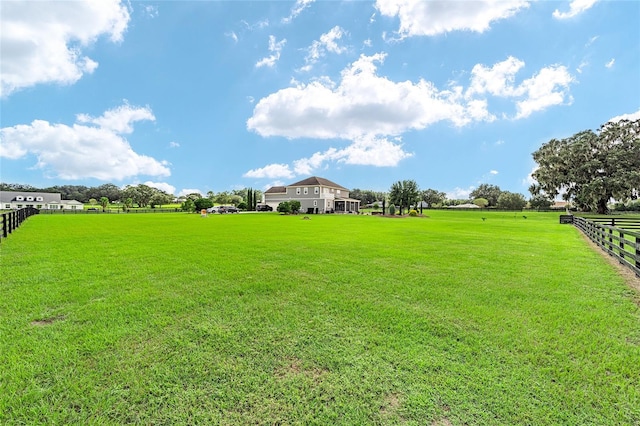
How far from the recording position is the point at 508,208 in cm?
6612

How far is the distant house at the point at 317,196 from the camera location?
160 feet

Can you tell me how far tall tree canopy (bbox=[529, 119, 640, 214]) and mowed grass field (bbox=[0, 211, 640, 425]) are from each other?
37417 mm

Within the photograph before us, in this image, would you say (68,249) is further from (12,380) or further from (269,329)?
(269,329)

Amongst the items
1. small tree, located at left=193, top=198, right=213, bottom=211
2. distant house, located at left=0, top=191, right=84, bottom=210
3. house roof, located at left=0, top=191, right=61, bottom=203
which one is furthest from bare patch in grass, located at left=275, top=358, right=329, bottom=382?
house roof, located at left=0, top=191, right=61, bottom=203

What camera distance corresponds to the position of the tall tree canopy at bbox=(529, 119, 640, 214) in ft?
109

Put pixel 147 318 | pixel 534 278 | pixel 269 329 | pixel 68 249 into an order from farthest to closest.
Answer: pixel 68 249 < pixel 534 278 < pixel 147 318 < pixel 269 329

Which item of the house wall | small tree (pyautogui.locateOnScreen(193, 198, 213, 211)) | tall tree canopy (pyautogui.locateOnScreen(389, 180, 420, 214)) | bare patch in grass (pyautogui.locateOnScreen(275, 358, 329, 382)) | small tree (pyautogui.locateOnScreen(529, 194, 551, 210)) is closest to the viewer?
bare patch in grass (pyautogui.locateOnScreen(275, 358, 329, 382))

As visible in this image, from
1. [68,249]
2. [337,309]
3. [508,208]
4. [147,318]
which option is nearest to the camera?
[147,318]

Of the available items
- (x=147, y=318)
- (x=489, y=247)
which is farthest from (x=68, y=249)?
(x=489, y=247)

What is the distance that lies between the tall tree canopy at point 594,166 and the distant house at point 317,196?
27975mm

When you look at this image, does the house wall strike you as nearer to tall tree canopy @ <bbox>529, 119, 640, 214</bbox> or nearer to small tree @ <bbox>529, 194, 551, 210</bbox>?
tall tree canopy @ <bbox>529, 119, 640, 214</bbox>

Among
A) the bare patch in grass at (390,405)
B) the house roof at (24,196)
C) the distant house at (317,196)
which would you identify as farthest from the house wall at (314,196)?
the house roof at (24,196)

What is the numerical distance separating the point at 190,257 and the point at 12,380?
18.2 ft

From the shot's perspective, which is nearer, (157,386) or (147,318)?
(157,386)
